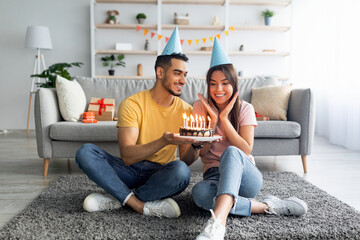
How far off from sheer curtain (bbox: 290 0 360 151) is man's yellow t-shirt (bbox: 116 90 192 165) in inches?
114

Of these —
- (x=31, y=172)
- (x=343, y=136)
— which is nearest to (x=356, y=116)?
(x=343, y=136)

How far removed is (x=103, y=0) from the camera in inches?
211

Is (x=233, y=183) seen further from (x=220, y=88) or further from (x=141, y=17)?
(x=141, y=17)

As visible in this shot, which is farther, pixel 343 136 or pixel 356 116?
pixel 343 136

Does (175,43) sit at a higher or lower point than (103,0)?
lower

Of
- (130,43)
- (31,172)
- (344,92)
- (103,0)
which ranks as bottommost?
(31,172)

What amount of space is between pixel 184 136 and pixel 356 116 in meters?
3.19

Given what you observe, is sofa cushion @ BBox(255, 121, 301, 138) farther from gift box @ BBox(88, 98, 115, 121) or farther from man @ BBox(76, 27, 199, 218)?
gift box @ BBox(88, 98, 115, 121)

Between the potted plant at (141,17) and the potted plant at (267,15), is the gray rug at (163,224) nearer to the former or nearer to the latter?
the potted plant at (141,17)

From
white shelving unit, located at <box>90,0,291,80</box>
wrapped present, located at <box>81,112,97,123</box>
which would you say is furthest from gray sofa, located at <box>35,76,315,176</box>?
white shelving unit, located at <box>90,0,291,80</box>

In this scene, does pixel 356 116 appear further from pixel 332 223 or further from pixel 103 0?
pixel 103 0

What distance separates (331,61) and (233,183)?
12.8 ft

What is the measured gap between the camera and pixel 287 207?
170 cm

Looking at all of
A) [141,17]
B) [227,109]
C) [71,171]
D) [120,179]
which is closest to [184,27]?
[141,17]
